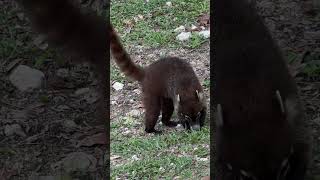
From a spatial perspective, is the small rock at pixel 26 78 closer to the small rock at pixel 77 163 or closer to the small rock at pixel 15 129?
the small rock at pixel 15 129

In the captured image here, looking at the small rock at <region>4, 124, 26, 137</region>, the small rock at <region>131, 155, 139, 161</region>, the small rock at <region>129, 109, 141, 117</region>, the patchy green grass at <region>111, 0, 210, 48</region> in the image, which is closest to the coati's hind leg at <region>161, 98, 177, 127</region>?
the small rock at <region>129, 109, 141, 117</region>

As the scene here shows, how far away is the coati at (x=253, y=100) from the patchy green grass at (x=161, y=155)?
0.70 metres

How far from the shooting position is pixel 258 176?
292 centimetres

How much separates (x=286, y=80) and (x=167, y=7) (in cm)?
317

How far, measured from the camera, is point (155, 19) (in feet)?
19.2

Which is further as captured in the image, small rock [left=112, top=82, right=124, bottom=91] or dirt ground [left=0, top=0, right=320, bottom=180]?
small rock [left=112, top=82, right=124, bottom=91]

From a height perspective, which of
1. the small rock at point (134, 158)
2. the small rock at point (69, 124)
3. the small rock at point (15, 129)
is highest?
the small rock at point (69, 124)

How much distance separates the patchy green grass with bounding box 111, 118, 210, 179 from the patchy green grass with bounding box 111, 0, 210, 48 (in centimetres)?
A: 94

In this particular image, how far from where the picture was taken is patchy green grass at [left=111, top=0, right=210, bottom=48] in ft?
18.0

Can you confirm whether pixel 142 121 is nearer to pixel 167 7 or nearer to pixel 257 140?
pixel 167 7

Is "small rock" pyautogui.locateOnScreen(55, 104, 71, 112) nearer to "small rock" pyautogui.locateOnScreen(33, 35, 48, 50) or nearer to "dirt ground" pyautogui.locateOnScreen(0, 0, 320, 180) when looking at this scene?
"dirt ground" pyautogui.locateOnScreen(0, 0, 320, 180)

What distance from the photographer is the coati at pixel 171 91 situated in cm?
505

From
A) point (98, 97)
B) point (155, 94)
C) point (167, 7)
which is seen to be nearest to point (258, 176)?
point (98, 97)

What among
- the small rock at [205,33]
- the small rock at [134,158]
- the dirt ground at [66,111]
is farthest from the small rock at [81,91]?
the small rock at [205,33]
